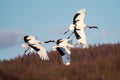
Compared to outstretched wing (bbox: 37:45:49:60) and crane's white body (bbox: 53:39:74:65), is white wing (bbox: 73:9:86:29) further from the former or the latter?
outstretched wing (bbox: 37:45:49:60)

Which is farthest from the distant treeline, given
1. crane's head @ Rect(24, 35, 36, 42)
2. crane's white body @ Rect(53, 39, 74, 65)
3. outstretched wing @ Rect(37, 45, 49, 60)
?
crane's white body @ Rect(53, 39, 74, 65)

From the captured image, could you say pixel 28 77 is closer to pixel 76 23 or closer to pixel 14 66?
pixel 14 66

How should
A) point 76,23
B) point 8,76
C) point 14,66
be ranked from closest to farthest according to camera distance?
point 76,23, point 8,76, point 14,66

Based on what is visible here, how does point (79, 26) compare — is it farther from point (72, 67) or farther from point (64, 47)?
point (72, 67)

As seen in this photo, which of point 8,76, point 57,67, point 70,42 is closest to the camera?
point 70,42

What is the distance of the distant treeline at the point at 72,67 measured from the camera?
35.3 m

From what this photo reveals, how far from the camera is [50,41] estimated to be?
297 inches

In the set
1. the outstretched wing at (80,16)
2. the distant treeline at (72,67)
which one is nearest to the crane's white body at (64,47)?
the outstretched wing at (80,16)

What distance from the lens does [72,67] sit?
3991 centimetres

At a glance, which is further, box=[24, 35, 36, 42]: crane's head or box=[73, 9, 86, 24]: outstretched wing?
box=[73, 9, 86, 24]: outstretched wing

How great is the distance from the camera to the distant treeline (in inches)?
1388

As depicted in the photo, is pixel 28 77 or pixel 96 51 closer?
pixel 28 77

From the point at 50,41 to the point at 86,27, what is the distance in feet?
2.31

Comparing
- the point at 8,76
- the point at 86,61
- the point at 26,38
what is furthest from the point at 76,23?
the point at 86,61
